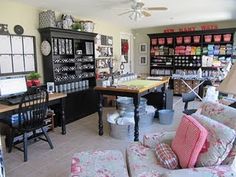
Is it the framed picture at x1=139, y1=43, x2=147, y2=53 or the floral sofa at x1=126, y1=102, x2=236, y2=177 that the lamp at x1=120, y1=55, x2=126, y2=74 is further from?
the floral sofa at x1=126, y1=102, x2=236, y2=177

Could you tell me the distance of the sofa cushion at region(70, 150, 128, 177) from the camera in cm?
177

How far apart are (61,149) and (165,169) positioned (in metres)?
1.94

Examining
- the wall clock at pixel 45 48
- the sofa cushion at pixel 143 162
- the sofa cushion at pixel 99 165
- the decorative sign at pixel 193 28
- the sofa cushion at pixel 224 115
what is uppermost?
the decorative sign at pixel 193 28

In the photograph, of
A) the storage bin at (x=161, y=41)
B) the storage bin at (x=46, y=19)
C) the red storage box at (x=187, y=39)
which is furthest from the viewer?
the storage bin at (x=161, y=41)

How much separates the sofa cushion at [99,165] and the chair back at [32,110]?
1259mm

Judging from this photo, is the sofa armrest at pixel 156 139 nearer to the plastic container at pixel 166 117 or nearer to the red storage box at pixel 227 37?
the plastic container at pixel 166 117

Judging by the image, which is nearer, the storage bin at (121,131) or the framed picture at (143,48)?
the storage bin at (121,131)

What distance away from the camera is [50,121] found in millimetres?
3994

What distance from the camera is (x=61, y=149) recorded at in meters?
3.25

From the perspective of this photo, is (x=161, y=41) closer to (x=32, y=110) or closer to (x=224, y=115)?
(x=32, y=110)

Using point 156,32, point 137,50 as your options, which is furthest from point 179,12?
point 137,50

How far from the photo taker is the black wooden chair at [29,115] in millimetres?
2915

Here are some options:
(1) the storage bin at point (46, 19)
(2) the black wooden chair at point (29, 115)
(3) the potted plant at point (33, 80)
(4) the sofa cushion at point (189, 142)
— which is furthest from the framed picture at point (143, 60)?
(4) the sofa cushion at point (189, 142)

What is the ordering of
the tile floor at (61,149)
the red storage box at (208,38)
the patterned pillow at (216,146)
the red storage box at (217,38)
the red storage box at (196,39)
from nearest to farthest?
the patterned pillow at (216,146) < the tile floor at (61,149) < the red storage box at (217,38) < the red storage box at (208,38) < the red storage box at (196,39)
